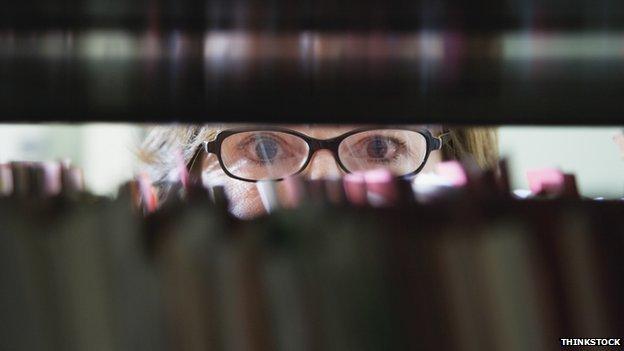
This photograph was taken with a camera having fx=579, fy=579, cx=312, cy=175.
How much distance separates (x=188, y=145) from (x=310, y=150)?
0.15 meters

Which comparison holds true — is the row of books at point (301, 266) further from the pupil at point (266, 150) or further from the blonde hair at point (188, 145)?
the pupil at point (266, 150)

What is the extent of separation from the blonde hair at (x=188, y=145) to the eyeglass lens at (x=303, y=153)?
33mm

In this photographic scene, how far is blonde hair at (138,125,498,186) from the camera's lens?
0.63 metres

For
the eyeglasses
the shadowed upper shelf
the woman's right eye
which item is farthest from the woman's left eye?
the shadowed upper shelf

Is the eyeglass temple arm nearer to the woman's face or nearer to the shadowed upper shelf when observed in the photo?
the woman's face

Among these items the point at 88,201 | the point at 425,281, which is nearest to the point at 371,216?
the point at 425,281

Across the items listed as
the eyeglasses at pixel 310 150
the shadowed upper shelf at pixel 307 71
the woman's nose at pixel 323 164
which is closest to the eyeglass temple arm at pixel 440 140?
the eyeglasses at pixel 310 150

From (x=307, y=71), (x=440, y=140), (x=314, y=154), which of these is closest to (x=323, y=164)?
(x=314, y=154)

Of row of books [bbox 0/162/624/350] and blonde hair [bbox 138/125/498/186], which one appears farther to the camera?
blonde hair [bbox 138/125/498/186]

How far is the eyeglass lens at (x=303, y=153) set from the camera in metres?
0.72

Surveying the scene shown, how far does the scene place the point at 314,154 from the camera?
0.74 meters

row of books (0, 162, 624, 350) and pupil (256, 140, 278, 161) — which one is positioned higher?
pupil (256, 140, 278, 161)

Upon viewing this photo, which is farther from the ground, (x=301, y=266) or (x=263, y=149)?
(x=263, y=149)

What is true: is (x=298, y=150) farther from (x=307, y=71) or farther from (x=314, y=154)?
(x=307, y=71)
